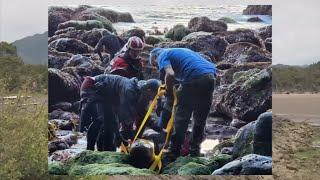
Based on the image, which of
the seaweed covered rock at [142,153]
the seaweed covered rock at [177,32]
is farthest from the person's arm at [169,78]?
the seaweed covered rock at [142,153]

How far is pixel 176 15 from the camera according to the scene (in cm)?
1566

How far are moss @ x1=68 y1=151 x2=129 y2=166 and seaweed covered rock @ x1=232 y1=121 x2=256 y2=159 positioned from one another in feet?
7.36

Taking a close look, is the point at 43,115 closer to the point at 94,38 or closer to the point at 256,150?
the point at 94,38

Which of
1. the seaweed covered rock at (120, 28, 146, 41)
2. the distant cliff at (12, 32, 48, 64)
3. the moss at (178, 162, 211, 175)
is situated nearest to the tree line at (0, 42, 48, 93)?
the distant cliff at (12, 32, 48, 64)

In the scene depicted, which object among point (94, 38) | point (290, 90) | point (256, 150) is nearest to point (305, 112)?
point (290, 90)

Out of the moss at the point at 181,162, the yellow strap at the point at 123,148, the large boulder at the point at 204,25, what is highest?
the large boulder at the point at 204,25

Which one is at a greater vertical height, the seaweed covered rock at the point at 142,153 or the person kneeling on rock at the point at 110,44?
the person kneeling on rock at the point at 110,44

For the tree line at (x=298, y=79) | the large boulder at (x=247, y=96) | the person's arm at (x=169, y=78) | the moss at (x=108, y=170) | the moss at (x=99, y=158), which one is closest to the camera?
the person's arm at (x=169, y=78)

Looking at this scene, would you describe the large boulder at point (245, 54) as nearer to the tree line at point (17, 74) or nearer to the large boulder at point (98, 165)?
the large boulder at point (98, 165)

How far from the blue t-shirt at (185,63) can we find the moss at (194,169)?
68.0 inches

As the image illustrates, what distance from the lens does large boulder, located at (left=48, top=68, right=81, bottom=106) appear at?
15.6 metres

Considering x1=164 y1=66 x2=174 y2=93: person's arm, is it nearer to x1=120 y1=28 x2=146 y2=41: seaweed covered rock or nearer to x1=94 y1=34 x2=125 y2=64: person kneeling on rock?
x1=120 y1=28 x2=146 y2=41: seaweed covered rock

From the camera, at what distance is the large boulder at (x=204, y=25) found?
51.2ft

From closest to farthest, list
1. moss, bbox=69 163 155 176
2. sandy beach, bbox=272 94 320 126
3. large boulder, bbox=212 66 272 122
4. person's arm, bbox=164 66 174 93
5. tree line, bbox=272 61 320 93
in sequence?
person's arm, bbox=164 66 174 93
large boulder, bbox=212 66 272 122
moss, bbox=69 163 155 176
sandy beach, bbox=272 94 320 126
tree line, bbox=272 61 320 93
